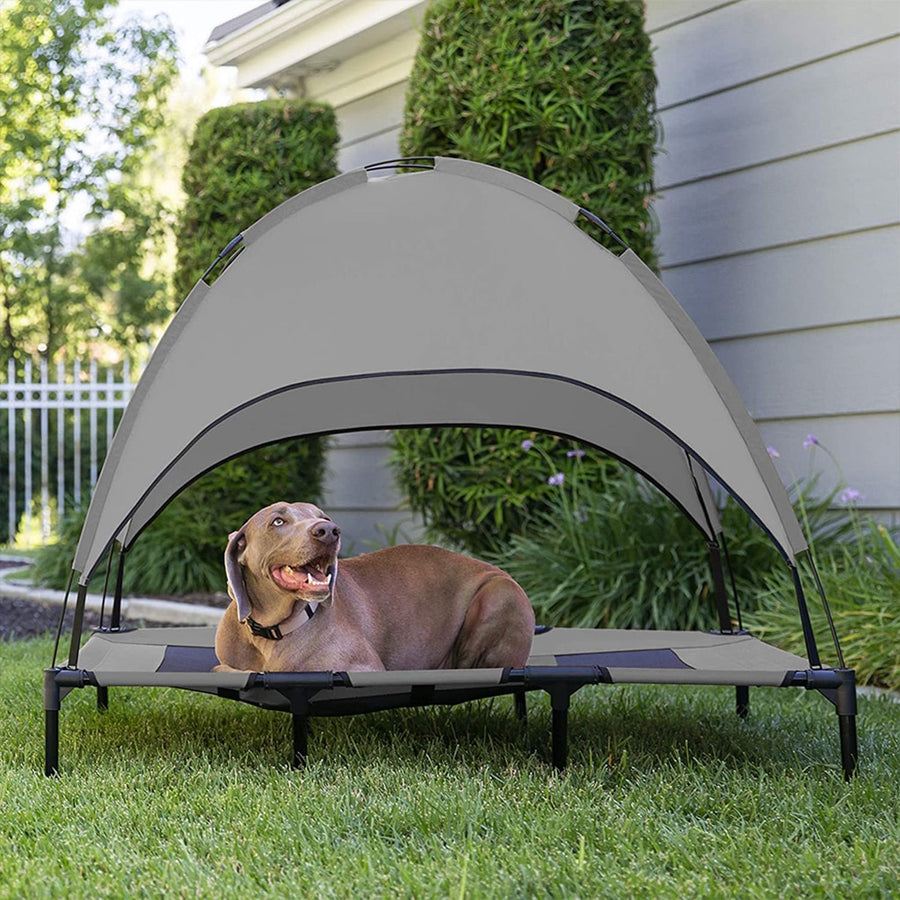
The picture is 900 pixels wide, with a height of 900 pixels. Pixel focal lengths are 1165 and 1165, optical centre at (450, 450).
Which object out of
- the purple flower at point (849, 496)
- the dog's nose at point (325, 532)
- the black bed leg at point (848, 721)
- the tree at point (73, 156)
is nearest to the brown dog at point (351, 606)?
the dog's nose at point (325, 532)

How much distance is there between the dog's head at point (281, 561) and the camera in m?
3.08

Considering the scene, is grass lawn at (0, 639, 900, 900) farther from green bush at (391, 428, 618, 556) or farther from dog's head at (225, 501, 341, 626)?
green bush at (391, 428, 618, 556)

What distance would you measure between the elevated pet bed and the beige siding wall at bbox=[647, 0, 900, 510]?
194cm

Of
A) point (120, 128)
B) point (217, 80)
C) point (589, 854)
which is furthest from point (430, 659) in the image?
point (217, 80)

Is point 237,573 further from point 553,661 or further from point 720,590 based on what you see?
point 720,590

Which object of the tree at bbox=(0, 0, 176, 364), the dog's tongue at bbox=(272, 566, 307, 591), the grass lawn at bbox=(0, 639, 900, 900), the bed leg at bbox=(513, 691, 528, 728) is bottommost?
the grass lawn at bbox=(0, 639, 900, 900)

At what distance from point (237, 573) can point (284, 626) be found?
196 mm

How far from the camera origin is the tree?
14398 mm

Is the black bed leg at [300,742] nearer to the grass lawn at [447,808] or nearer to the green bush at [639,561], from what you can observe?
the grass lawn at [447,808]

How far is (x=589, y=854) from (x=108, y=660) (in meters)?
1.79

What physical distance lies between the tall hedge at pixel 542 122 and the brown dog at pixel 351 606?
2.02 meters

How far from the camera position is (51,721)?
296 cm

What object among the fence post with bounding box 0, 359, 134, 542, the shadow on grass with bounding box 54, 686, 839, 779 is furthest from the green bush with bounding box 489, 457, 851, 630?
the fence post with bounding box 0, 359, 134, 542

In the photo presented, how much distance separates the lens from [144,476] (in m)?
3.11
